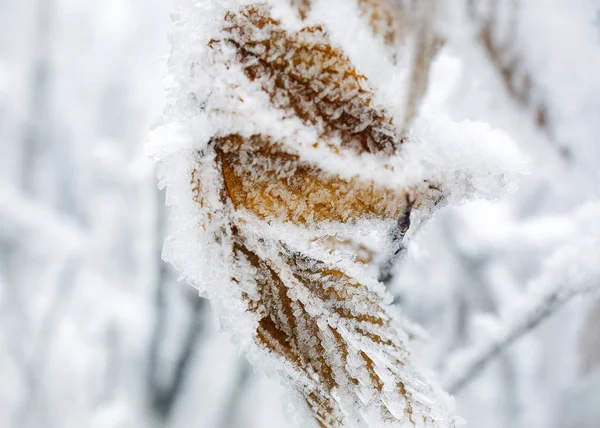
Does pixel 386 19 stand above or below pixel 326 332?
above

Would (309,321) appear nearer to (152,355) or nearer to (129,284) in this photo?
(152,355)

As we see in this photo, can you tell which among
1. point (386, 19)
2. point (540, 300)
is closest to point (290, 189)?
point (386, 19)

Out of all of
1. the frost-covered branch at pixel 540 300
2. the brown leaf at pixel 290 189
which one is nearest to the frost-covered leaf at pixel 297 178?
the brown leaf at pixel 290 189

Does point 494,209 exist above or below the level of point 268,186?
above

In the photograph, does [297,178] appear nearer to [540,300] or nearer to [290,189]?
[290,189]

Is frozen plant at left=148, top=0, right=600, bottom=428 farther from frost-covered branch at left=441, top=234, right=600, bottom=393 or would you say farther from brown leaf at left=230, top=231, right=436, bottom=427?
frost-covered branch at left=441, top=234, right=600, bottom=393

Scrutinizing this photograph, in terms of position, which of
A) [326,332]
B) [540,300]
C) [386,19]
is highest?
[540,300]

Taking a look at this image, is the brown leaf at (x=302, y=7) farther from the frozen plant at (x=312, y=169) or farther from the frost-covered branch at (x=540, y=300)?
the frost-covered branch at (x=540, y=300)

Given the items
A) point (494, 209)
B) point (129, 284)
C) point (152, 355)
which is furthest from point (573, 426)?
point (129, 284)

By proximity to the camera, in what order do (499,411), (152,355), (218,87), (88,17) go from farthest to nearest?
(88,17), (499,411), (152,355), (218,87)
